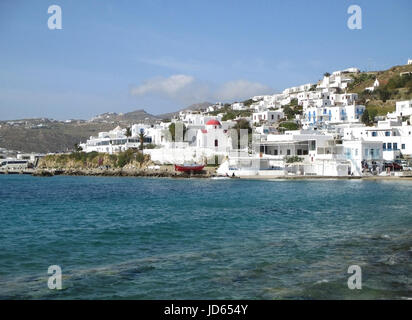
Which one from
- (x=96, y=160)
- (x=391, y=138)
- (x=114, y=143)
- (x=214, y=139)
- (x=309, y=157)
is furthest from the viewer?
(x=114, y=143)

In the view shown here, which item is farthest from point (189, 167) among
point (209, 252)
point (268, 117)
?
point (209, 252)

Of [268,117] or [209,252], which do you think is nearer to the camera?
[209,252]

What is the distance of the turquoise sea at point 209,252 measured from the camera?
9078 millimetres

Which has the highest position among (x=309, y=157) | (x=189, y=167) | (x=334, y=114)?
(x=334, y=114)

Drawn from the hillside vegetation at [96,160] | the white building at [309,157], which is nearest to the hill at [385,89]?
the white building at [309,157]

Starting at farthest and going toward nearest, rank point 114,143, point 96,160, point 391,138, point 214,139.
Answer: point 114,143 → point 96,160 → point 214,139 → point 391,138

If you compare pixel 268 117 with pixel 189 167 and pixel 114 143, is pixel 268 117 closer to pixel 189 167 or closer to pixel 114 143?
pixel 114 143

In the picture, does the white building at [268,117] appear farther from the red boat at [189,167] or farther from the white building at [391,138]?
the red boat at [189,167]

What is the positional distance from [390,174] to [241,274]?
44.5 m

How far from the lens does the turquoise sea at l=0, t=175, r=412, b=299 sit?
908 centimetres

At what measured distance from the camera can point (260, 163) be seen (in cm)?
5584

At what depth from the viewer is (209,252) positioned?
12.7m
